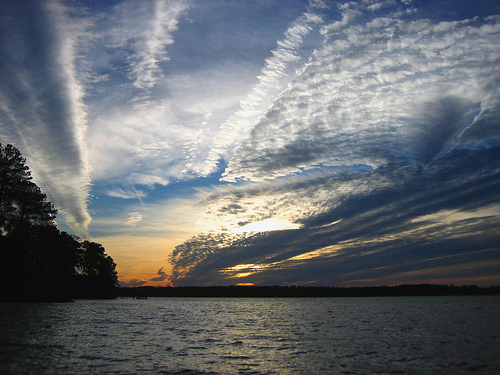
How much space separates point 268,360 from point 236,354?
3917 millimetres

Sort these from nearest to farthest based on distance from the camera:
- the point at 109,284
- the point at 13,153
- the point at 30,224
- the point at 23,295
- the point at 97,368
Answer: the point at 97,368 → the point at 13,153 → the point at 30,224 → the point at 23,295 → the point at 109,284

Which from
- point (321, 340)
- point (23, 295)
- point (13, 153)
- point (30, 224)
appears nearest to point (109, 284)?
point (23, 295)

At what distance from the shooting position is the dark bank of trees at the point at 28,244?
6738 centimetres

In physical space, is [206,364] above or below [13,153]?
below

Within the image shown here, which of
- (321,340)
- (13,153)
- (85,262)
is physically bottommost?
(321,340)

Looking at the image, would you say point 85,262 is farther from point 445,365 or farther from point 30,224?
point 445,365

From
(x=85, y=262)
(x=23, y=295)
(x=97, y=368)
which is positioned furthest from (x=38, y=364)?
(x=85, y=262)

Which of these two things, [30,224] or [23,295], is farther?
[23,295]

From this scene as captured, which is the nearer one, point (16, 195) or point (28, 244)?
point (16, 195)

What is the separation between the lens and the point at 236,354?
28.2 metres

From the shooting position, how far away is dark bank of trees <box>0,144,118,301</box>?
2653 inches

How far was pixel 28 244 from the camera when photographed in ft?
273

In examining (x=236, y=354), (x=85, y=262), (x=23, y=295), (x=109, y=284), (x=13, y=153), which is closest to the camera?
(x=236, y=354)

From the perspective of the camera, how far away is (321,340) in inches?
1451
